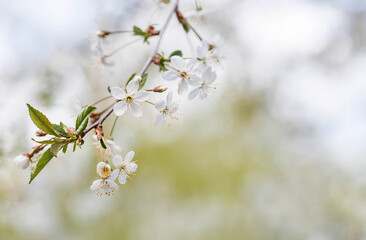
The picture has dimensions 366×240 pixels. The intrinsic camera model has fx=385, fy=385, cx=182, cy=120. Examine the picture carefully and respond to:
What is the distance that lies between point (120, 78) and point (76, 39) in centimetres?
102

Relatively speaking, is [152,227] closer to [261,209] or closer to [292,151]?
[261,209]

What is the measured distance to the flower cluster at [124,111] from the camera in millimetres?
671

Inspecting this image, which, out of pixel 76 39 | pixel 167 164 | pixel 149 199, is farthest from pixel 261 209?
pixel 76 39

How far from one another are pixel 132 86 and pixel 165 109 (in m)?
0.10

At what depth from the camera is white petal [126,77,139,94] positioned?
71cm

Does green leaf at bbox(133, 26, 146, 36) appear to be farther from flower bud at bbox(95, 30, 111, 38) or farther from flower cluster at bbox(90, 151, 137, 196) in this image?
flower cluster at bbox(90, 151, 137, 196)

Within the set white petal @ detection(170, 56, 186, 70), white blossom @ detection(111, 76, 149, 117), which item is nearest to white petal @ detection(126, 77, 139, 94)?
white blossom @ detection(111, 76, 149, 117)

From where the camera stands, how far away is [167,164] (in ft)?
13.8

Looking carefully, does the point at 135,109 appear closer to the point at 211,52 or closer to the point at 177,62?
the point at 177,62

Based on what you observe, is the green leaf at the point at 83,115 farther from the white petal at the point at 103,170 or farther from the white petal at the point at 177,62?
the white petal at the point at 177,62

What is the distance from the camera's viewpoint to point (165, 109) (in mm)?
783

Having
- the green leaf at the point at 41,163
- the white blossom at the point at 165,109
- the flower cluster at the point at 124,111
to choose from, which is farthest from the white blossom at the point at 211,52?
the green leaf at the point at 41,163

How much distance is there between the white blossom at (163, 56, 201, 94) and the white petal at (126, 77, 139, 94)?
0.09 meters

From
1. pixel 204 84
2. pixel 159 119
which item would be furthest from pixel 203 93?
pixel 159 119
